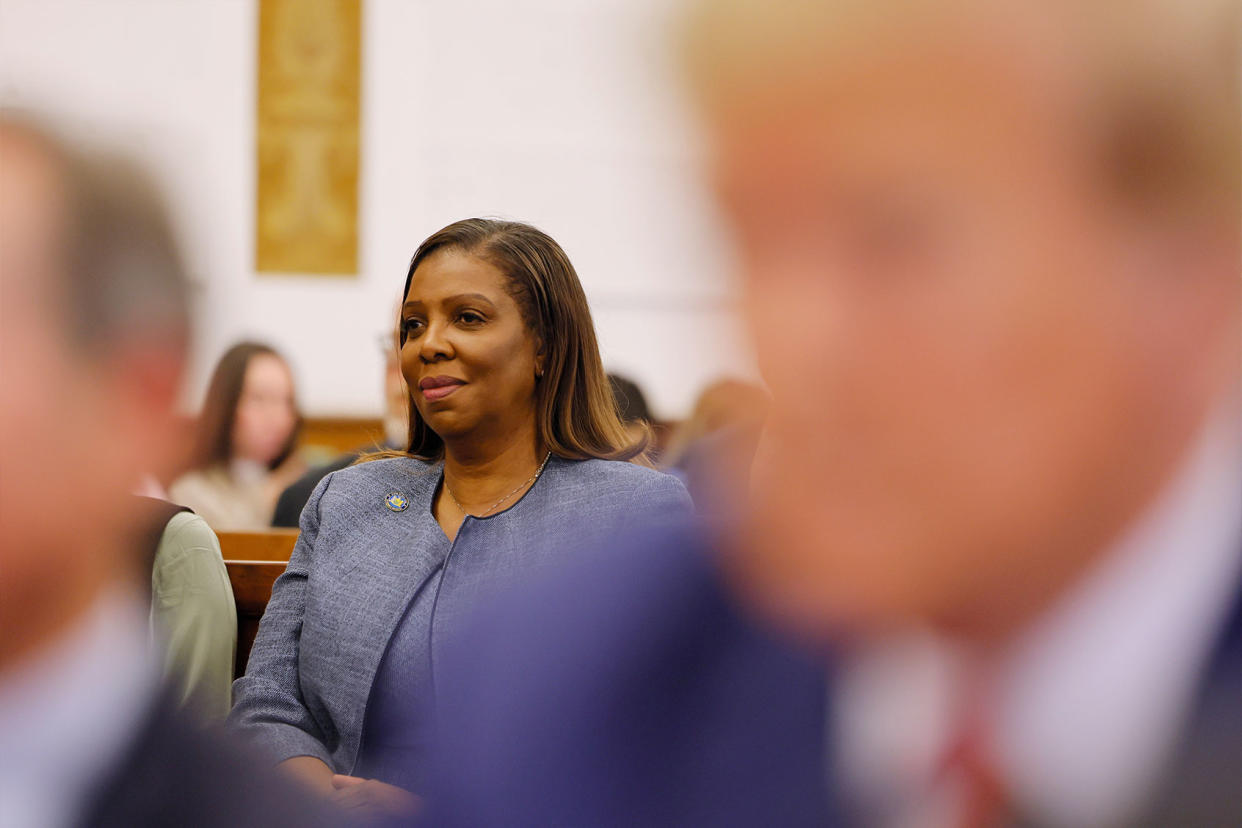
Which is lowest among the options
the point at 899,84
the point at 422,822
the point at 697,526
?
the point at 422,822

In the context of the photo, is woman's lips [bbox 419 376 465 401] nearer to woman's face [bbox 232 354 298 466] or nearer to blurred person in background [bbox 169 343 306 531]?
blurred person in background [bbox 169 343 306 531]

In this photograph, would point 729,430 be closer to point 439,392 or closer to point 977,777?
point 977,777

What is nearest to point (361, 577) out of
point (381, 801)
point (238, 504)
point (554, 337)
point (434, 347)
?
point (434, 347)

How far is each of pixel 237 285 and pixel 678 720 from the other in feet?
0.62

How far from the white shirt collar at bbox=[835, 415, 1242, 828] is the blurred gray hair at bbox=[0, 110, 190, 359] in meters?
0.23

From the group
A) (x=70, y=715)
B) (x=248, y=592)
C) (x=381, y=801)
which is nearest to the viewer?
(x=70, y=715)

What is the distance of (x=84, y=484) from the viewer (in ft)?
1.14

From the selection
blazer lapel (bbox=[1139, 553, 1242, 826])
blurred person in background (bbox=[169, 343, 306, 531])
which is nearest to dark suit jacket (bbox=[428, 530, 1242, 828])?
blazer lapel (bbox=[1139, 553, 1242, 826])

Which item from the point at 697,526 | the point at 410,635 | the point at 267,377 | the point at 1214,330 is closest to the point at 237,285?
the point at 697,526

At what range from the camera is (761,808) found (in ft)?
1.09

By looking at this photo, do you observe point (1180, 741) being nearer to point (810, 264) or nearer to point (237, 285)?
point (810, 264)

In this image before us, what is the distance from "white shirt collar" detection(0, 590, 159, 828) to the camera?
0.38m

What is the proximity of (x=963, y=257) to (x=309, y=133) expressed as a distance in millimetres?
5695

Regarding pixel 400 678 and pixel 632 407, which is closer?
pixel 400 678
